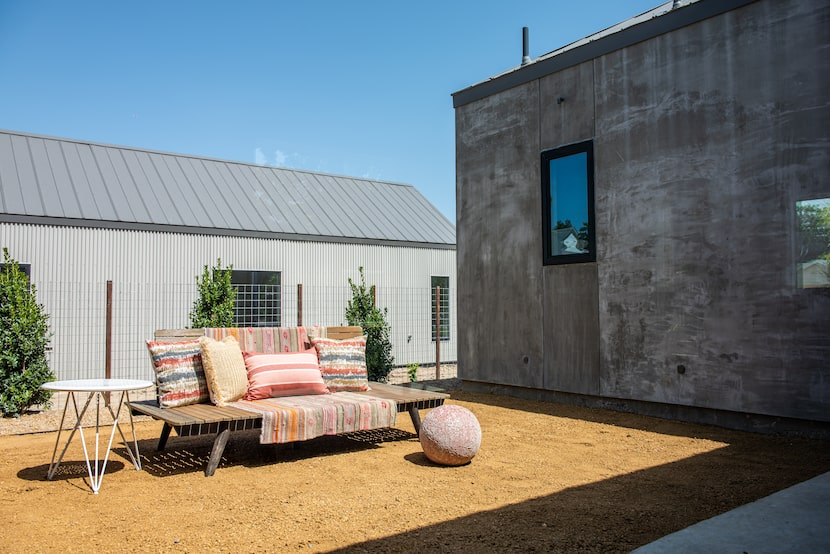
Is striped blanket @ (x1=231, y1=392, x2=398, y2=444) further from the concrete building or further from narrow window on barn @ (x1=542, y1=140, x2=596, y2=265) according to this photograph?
narrow window on barn @ (x1=542, y1=140, x2=596, y2=265)

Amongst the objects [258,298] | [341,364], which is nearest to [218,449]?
[341,364]

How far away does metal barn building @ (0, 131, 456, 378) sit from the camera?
35.1 feet

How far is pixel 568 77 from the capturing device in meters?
7.82

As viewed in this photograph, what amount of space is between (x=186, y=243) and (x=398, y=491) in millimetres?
9242

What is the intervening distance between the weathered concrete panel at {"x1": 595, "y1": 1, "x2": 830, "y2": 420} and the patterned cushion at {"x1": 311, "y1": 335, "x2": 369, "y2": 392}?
3022mm

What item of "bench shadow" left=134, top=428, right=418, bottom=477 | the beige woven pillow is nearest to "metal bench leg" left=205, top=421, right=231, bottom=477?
"bench shadow" left=134, top=428, right=418, bottom=477

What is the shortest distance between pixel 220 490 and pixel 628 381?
184 inches

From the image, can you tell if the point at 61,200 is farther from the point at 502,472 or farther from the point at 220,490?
the point at 502,472

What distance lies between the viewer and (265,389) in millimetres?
5277

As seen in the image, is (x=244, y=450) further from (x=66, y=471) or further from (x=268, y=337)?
(x=66, y=471)

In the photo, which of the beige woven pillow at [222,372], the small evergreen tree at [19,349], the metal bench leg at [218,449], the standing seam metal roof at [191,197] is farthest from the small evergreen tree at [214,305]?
the metal bench leg at [218,449]

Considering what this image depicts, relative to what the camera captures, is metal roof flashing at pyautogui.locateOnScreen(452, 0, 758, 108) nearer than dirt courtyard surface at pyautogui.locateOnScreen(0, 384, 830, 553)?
No

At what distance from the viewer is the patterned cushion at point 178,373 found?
16.3 feet

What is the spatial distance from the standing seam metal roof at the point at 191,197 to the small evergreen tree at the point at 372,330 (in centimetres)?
307
